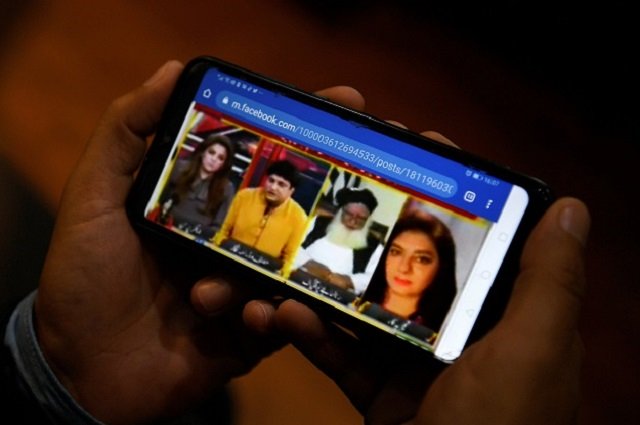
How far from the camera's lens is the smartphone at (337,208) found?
479 mm

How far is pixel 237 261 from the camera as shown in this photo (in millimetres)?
521

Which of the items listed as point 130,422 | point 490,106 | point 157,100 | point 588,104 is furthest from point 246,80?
point 588,104

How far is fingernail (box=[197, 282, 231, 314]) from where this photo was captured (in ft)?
1.69

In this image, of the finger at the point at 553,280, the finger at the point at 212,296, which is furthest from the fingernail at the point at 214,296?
the finger at the point at 553,280

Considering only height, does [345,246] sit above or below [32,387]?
above

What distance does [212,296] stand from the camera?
52 centimetres

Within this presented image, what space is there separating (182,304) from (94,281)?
3.5 inches

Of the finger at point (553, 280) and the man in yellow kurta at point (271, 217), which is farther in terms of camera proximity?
the man in yellow kurta at point (271, 217)

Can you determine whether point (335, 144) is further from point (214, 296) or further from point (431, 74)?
point (431, 74)

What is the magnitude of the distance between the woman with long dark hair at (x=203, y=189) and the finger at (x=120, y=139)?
0.05 metres

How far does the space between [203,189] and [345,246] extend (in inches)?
5.3

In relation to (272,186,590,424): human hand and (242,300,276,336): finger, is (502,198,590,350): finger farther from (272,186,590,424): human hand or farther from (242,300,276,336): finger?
(242,300,276,336): finger

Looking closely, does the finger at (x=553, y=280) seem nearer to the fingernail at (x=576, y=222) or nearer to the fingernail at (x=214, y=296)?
the fingernail at (x=576, y=222)

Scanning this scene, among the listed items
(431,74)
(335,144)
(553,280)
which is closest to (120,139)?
(335,144)
